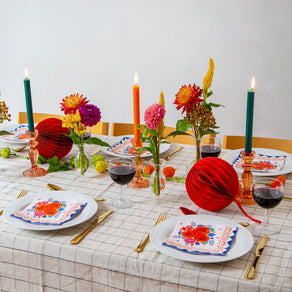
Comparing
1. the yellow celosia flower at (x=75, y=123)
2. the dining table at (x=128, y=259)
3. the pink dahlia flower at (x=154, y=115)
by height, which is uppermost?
the pink dahlia flower at (x=154, y=115)

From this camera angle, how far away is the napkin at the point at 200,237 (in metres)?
0.98

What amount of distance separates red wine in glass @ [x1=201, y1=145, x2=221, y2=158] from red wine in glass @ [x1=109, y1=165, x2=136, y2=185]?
30cm

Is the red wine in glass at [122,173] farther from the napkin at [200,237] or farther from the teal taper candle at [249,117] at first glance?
the teal taper candle at [249,117]

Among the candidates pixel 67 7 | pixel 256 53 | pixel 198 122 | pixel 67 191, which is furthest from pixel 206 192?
pixel 67 7

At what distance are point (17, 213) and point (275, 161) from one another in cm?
94

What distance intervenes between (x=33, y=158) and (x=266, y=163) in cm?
84

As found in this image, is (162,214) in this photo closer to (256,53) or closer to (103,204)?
(103,204)

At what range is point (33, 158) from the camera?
4.95ft

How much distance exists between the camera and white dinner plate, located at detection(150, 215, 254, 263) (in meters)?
0.94

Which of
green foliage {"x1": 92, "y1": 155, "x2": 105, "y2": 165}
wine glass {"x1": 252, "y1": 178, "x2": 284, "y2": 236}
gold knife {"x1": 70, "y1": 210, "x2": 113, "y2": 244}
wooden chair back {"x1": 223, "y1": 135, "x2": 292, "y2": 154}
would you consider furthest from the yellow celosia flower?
wooden chair back {"x1": 223, "y1": 135, "x2": 292, "y2": 154}

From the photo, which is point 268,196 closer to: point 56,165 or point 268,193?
point 268,193

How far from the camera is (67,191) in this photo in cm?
132

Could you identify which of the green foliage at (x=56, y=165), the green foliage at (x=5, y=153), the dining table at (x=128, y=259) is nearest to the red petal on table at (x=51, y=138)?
the green foliage at (x=56, y=165)

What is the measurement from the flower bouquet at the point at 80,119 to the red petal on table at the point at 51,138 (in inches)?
4.7
